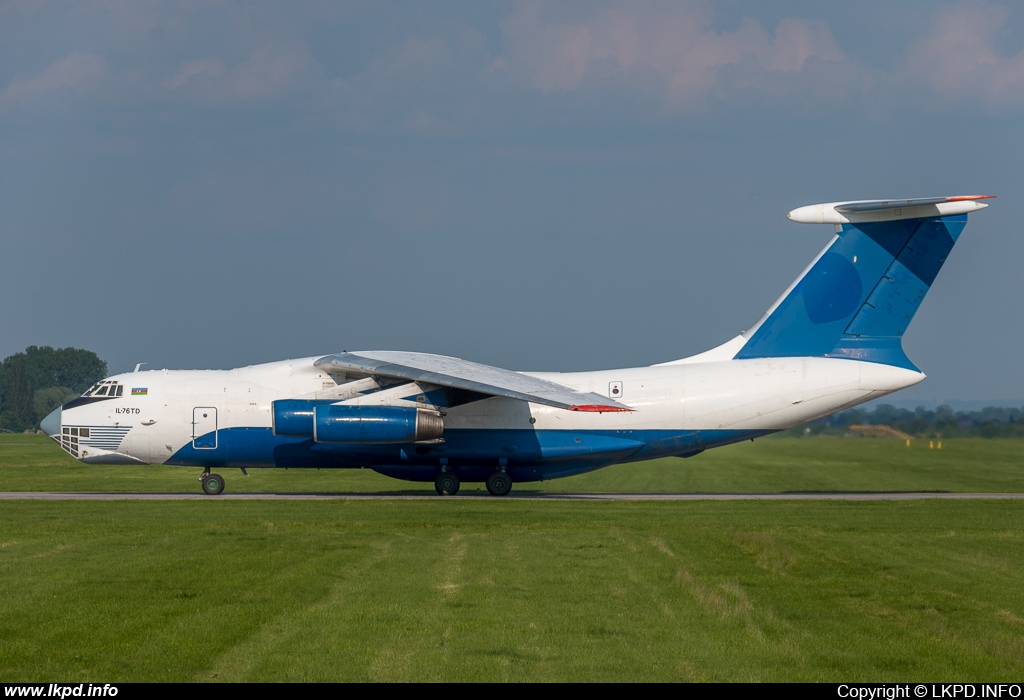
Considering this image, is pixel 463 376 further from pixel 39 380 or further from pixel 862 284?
pixel 39 380

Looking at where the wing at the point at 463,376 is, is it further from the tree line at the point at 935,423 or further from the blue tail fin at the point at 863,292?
the tree line at the point at 935,423

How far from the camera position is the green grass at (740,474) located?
26469 mm

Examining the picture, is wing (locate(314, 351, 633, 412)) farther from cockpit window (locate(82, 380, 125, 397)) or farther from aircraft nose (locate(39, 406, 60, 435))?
aircraft nose (locate(39, 406, 60, 435))

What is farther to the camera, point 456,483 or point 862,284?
point 456,483

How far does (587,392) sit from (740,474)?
8.03 m

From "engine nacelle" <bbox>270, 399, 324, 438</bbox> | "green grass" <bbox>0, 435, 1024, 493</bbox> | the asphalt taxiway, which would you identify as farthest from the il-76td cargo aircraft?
"green grass" <bbox>0, 435, 1024, 493</bbox>

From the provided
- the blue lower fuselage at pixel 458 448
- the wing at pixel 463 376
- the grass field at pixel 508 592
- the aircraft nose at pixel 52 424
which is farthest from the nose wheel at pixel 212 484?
the wing at pixel 463 376

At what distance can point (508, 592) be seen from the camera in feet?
37.3

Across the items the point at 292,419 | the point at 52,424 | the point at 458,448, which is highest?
the point at 52,424

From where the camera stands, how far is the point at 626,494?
80.9 ft

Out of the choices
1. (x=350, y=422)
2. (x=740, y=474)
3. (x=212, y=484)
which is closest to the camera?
(x=350, y=422)

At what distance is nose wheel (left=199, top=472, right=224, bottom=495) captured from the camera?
23922 millimetres

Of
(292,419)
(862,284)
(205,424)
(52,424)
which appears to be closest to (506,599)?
(292,419)

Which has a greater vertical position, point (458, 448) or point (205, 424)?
point (205, 424)
